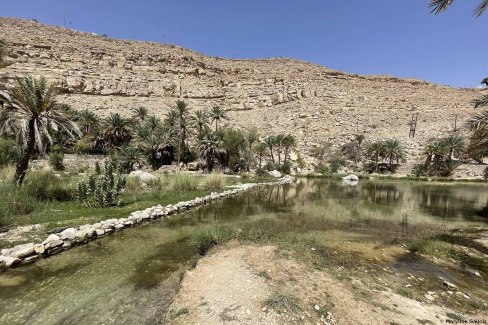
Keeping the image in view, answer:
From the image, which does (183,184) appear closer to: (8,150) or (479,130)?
(479,130)

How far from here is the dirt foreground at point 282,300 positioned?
15.2 feet

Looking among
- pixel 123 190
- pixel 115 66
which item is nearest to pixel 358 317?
pixel 123 190

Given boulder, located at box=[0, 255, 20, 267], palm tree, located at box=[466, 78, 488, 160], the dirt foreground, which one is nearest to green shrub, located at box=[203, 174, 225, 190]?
boulder, located at box=[0, 255, 20, 267]

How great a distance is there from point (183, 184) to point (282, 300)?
16314 millimetres

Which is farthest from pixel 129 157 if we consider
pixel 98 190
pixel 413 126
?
pixel 413 126

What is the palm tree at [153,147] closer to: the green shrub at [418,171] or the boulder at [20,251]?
the boulder at [20,251]

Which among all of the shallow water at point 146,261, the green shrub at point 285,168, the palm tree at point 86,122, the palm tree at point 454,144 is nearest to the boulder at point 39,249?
the shallow water at point 146,261

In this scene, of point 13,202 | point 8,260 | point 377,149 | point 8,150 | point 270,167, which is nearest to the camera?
point 8,260

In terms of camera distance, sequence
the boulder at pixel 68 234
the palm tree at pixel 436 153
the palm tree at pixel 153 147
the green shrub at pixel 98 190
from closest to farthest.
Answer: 1. the boulder at pixel 68 234
2. the green shrub at pixel 98 190
3. the palm tree at pixel 153 147
4. the palm tree at pixel 436 153

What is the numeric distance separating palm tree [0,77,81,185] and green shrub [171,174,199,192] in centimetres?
800

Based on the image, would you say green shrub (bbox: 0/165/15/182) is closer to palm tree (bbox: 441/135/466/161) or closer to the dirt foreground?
the dirt foreground

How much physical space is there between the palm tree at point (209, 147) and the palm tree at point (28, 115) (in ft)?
85.5

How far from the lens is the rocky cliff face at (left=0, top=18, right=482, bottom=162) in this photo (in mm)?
59125

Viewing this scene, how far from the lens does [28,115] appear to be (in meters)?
14.0
